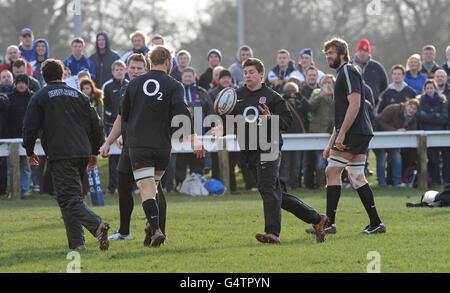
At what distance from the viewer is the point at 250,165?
364 inches

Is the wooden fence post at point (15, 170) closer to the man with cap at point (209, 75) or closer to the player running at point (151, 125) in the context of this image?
the man with cap at point (209, 75)

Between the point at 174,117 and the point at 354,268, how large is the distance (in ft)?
8.42

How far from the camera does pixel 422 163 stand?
16.9 meters

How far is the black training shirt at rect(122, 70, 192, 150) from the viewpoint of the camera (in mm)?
8680

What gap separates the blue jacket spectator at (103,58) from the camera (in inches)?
711

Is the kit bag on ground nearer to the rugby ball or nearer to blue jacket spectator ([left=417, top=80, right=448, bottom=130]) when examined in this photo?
blue jacket spectator ([left=417, top=80, right=448, bottom=130])

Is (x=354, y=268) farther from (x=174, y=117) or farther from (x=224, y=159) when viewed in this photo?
(x=224, y=159)

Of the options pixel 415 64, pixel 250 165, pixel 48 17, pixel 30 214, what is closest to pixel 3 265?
pixel 250 165

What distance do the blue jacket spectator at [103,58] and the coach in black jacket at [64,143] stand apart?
924cm

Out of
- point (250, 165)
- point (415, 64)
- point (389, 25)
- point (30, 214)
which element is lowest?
point (30, 214)

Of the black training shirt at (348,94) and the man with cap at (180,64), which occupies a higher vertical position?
the man with cap at (180,64)

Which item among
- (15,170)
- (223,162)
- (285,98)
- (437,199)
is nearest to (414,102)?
(285,98)

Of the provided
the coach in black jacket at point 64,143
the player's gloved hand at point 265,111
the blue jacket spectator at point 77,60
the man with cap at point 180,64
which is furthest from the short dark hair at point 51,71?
the man with cap at point 180,64

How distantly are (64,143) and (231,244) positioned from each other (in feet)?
6.75
